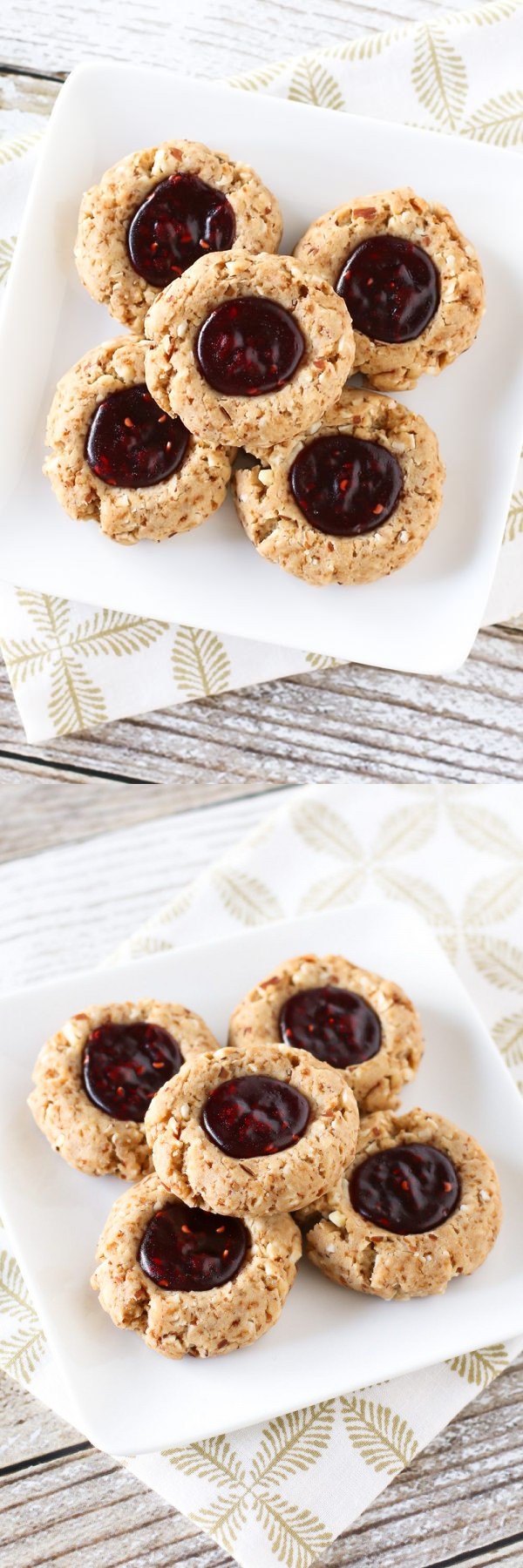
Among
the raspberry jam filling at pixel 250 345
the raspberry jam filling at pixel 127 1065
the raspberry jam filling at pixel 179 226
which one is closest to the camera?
the raspberry jam filling at pixel 250 345

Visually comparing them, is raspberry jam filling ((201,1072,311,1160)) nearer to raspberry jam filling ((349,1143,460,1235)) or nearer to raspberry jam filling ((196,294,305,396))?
raspberry jam filling ((349,1143,460,1235))

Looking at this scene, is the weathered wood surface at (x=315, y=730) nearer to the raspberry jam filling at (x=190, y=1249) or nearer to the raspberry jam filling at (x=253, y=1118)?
the raspberry jam filling at (x=253, y=1118)

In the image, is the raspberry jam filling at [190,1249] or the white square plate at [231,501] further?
the white square plate at [231,501]

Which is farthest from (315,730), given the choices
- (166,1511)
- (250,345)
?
(166,1511)

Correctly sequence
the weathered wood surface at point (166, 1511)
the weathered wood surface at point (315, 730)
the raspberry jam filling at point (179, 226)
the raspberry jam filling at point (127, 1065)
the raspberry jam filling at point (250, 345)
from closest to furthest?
the raspberry jam filling at point (250, 345), the raspberry jam filling at point (179, 226), the raspberry jam filling at point (127, 1065), the weathered wood surface at point (166, 1511), the weathered wood surface at point (315, 730)

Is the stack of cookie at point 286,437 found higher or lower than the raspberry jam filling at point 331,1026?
higher

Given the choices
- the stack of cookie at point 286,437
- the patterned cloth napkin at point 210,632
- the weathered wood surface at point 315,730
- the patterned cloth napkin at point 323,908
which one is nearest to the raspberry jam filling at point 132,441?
the stack of cookie at point 286,437

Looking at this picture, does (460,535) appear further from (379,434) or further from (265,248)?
(265,248)

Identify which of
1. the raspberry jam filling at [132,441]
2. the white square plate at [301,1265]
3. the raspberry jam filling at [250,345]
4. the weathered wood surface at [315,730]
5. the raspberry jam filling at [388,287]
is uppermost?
the raspberry jam filling at [388,287]
